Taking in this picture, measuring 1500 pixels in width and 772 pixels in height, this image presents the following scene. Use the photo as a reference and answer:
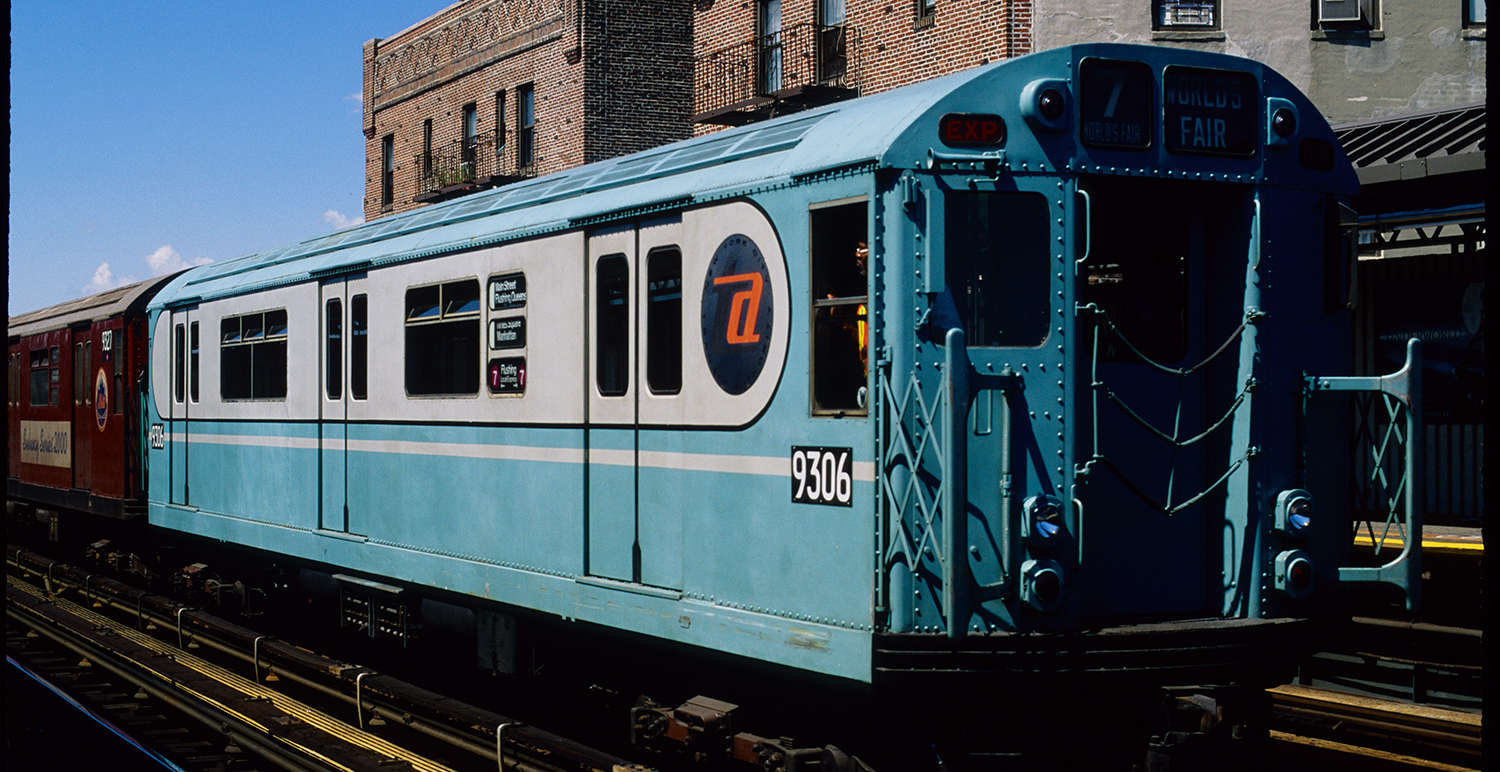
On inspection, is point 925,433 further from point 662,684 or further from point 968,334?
point 662,684

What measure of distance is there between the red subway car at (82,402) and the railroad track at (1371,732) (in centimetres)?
1219

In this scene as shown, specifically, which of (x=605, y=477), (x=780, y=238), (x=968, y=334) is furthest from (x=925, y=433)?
(x=605, y=477)

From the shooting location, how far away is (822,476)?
21.3 ft

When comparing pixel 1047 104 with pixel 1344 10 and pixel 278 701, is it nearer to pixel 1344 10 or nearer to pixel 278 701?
pixel 278 701

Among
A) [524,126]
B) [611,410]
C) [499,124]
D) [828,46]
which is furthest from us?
[499,124]

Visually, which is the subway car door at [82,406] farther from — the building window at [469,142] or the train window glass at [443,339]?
the building window at [469,142]

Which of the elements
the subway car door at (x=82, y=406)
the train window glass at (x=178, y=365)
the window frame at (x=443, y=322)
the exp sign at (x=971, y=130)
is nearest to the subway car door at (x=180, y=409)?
the train window glass at (x=178, y=365)

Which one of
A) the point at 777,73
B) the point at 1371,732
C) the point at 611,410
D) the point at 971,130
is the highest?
the point at 777,73

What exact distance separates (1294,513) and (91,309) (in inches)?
646

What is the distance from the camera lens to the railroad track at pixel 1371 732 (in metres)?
8.36

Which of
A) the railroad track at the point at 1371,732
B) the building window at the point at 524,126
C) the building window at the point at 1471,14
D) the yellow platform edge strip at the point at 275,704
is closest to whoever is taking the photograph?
A: the railroad track at the point at 1371,732

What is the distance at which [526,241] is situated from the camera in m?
8.91

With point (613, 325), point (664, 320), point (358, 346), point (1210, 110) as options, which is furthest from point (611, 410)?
point (358, 346)

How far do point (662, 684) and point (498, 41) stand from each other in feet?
87.4
